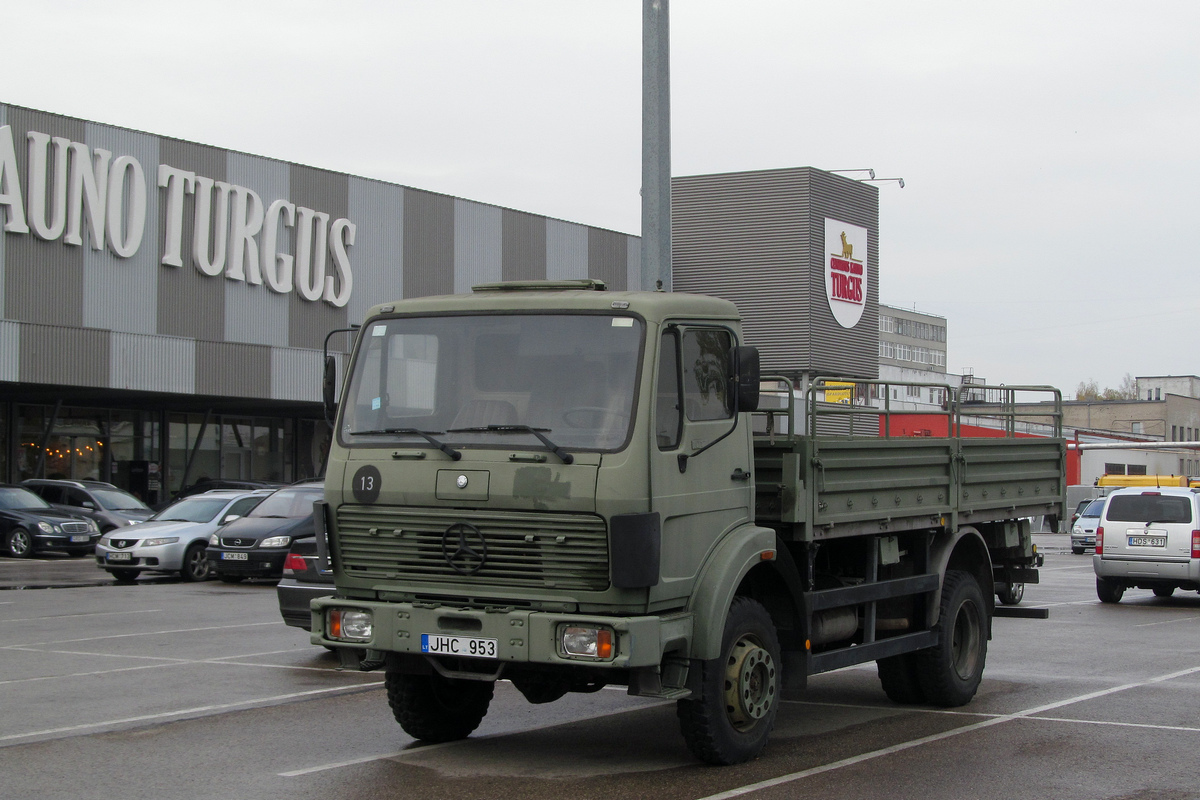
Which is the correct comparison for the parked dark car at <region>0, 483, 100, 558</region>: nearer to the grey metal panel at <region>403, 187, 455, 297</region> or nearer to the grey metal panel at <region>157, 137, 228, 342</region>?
the grey metal panel at <region>157, 137, 228, 342</region>

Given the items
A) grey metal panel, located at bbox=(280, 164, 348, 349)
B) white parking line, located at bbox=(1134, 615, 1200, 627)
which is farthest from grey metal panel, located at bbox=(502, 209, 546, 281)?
white parking line, located at bbox=(1134, 615, 1200, 627)

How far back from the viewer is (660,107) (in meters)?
12.7

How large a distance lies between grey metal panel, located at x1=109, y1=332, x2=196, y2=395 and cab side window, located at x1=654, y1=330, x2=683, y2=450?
30.2 m

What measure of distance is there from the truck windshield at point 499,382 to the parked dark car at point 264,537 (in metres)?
13.8

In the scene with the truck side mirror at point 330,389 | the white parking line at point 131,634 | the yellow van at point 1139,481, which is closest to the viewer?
the truck side mirror at point 330,389

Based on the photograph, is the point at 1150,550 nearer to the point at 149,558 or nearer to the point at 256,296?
the point at 149,558

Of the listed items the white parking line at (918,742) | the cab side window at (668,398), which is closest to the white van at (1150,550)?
the white parking line at (918,742)

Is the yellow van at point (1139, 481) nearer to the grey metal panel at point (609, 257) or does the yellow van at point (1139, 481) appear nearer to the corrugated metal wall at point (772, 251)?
the corrugated metal wall at point (772, 251)

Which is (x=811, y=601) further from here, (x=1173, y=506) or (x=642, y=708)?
A: (x=1173, y=506)

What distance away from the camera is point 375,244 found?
144 feet

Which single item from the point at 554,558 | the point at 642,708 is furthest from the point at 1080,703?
the point at 554,558

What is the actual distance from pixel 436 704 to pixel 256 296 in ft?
108

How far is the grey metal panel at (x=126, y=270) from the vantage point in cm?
3544

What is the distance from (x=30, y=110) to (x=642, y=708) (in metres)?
29.1
